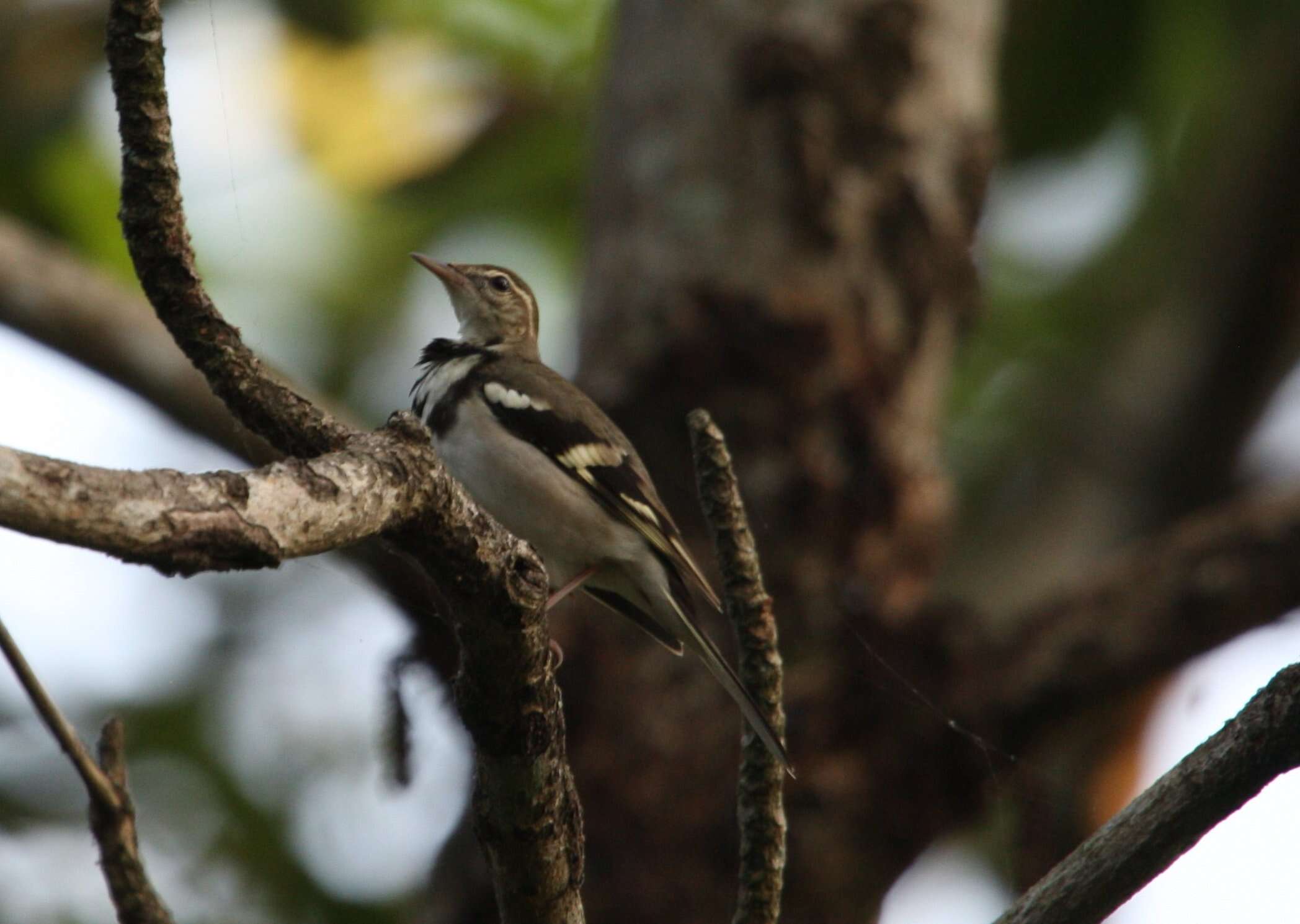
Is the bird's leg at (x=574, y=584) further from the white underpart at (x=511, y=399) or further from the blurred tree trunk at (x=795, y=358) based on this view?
the blurred tree trunk at (x=795, y=358)

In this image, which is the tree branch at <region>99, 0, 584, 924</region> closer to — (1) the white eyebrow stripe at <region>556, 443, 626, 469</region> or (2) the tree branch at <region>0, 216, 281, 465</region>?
(1) the white eyebrow stripe at <region>556, 443, 626, 469</region>

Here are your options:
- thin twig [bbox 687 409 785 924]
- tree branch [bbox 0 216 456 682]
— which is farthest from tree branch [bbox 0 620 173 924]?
tree branch [bbox 0 216 456 682]

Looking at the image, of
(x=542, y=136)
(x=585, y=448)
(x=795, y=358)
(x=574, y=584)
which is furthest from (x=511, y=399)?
(x=542, y=136)

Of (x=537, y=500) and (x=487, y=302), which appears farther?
(x=487, y=302)

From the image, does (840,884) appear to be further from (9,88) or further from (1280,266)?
(9,88)

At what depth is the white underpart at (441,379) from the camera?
546 cm

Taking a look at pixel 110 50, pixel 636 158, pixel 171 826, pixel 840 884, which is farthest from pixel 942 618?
pixel 110 50

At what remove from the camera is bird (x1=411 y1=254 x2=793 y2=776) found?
5.14 m

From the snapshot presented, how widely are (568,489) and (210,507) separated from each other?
327cm

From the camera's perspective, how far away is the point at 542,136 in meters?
11.6

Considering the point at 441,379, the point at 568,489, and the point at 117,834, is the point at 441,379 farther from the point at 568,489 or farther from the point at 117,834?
the point at 117,834

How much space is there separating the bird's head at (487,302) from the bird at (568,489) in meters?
1.05

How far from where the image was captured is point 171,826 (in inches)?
324

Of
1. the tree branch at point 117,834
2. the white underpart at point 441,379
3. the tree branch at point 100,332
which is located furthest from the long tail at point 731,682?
the tree branch at point 100,332
